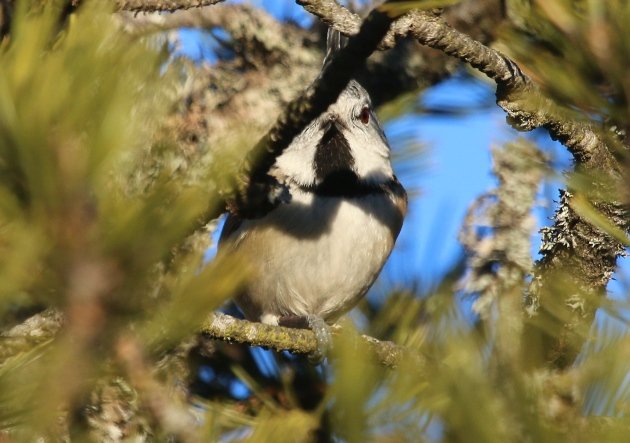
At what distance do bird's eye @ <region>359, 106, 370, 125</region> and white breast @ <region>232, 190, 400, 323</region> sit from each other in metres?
0.32

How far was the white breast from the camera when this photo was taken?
3.51 metres

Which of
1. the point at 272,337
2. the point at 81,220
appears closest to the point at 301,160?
the point at 272,337

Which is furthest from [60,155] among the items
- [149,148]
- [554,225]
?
[554,225]

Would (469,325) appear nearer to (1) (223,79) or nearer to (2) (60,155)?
(2) (60,155)

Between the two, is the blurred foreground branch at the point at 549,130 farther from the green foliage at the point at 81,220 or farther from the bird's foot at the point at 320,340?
the green foliage at the point at 81,220

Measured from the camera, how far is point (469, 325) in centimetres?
138

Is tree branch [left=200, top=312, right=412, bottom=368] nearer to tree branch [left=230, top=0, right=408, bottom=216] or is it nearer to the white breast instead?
tree branch [left=230, top=0, right=408, bottom=216]

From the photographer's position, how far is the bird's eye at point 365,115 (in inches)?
148

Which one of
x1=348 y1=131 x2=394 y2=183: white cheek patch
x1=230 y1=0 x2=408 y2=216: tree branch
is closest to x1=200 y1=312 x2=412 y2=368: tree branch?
x1=230 y1=0 x2=408 y2=216: tree branch

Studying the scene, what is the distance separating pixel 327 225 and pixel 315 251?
120 mm

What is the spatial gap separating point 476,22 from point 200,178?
6.55ft

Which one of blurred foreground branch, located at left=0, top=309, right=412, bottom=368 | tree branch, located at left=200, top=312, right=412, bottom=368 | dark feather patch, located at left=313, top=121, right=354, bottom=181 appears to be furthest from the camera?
dark feather patch, located at left=313, top=121, right=354, bottom=181

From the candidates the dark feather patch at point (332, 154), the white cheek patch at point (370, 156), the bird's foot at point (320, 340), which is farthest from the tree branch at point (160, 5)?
the white cheek patch at point (370, 156)

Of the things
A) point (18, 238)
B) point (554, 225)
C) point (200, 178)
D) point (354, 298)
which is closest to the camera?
point (18, 238)
